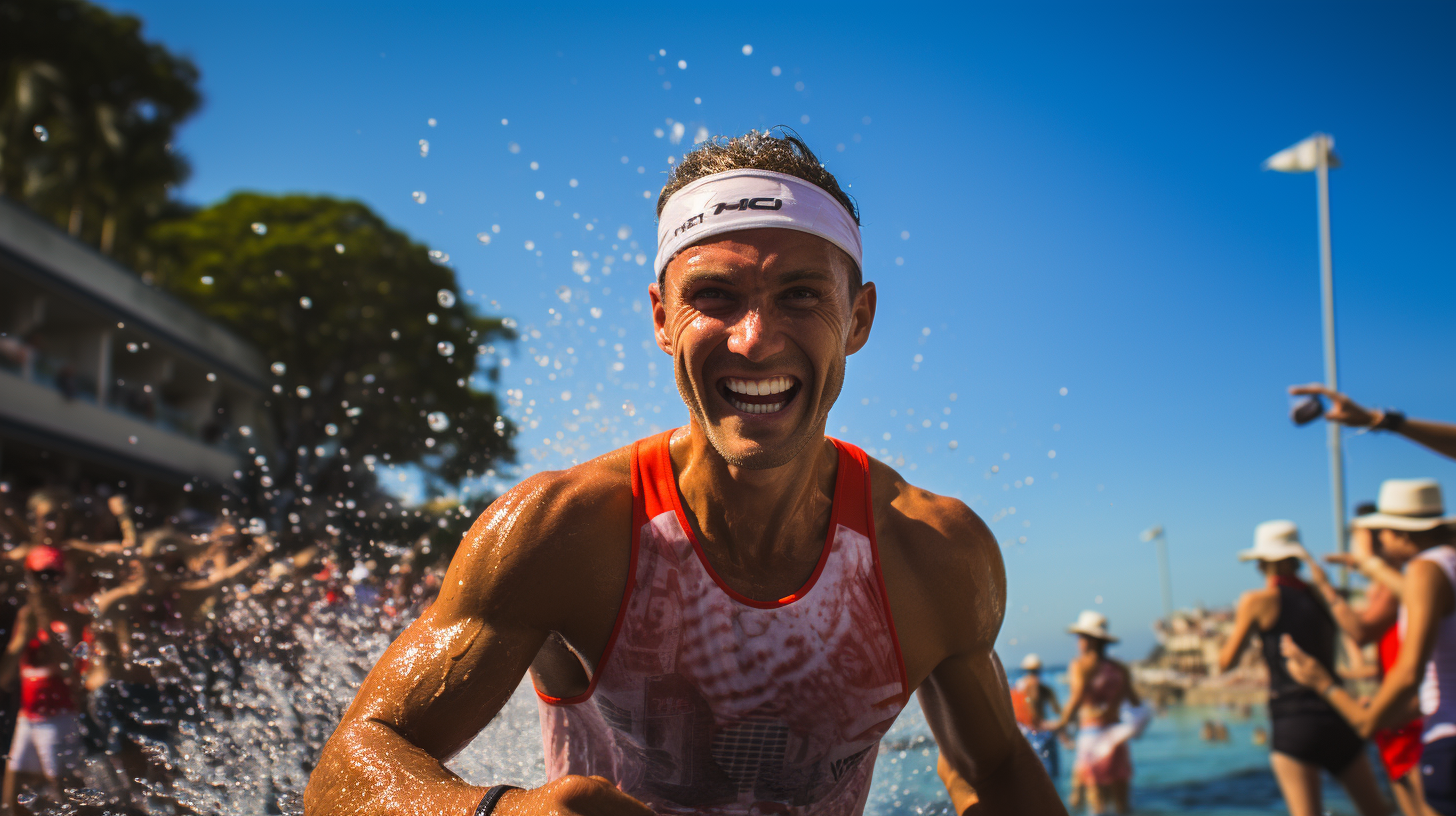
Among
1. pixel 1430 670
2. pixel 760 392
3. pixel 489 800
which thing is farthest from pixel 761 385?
pixel 1430 670

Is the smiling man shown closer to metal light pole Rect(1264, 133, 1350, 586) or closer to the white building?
metal light pole Rect(1264, 133, 1350, 586)

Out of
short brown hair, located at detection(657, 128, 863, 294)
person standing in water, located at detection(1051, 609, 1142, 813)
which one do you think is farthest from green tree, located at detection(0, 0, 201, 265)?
short brown hair, located at detection(657, 128, 863, 294)

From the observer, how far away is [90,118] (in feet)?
83.4

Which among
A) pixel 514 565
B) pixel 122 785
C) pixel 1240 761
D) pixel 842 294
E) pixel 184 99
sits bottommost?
pixel 1240 761

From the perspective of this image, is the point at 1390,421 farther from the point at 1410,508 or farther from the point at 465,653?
the point at 465,653

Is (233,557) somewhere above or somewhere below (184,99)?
below

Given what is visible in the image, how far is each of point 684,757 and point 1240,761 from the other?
1776cm

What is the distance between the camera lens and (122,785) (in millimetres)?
3840

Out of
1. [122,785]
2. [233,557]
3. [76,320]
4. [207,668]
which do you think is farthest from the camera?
[76,320]

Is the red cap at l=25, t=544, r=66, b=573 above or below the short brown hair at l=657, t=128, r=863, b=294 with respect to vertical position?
below

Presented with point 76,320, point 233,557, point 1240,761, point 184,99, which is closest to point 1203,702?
point 1240,761

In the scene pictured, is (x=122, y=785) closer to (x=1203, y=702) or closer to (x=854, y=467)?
(x=854, y=467)

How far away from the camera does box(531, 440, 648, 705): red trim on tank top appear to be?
6.41 ft

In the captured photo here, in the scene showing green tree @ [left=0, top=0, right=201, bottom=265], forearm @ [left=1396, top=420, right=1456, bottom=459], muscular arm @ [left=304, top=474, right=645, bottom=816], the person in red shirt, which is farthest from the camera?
green tree @ [left=0, top=0, right=201, bottom=265]
